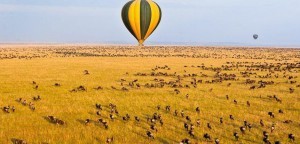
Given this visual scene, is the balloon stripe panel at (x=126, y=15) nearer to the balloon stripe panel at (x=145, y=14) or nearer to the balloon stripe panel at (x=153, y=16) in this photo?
the balloon stripe panel at (x=145, y=14)

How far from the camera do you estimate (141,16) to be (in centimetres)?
4616

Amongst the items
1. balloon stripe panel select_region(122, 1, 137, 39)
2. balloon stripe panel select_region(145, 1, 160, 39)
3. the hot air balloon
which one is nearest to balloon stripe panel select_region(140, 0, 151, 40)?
the hot air balloon

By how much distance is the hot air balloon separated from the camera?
4606 cm

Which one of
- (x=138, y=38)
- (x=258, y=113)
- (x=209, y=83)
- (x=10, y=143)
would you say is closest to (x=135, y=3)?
(x=138, y=38)

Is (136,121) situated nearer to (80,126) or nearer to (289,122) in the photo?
(80,126)

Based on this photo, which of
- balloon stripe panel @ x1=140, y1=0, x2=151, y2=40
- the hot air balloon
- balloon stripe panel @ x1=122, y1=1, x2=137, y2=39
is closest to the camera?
balloon stripe panel @ x1=140, y1=0, x2=151, y2=40

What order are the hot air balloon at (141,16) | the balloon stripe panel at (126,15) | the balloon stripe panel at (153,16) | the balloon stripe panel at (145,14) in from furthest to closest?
the balloon stripe panel at (126,15)
the balloon stripe panel at (153,16)
the hot air balloon at (141,16)
the balloon stripe panel at (145,14)

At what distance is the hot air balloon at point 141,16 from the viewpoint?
4606 centimetres

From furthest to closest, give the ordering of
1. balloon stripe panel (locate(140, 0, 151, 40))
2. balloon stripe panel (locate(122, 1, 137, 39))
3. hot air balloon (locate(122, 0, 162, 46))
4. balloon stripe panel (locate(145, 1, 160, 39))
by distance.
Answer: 1. balloon stripe panel (locate(122, 1, 137, 39))
2. balloon stripe panel (locate(145, 1, 160, 39))
3. hot air balloon (locate(122, 0, 162, 46))
4. balloon stripe panel (locate(140, 0, 151, 40))

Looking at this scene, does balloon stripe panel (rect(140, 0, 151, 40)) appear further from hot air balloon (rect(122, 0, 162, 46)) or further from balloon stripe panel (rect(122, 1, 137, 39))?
balloon stripe panel (rect(122, 1, 137, 39))

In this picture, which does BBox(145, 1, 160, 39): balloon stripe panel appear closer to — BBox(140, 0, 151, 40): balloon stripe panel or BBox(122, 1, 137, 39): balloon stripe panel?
BBox(140, 0, 151, 40): balloon stripe panel

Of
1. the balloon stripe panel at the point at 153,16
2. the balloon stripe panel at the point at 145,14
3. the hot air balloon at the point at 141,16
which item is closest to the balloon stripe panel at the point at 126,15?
the hot air balloon at the point at 141,16

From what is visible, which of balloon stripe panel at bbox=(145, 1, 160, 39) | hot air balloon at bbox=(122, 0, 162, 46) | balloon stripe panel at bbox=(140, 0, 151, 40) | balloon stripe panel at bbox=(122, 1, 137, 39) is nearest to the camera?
balloon stripe panel at bbox=(140, 0, 151, 40)

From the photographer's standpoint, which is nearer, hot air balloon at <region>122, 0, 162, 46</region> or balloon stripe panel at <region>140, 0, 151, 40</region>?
balloon stripe panel at <region>140, 0, 151, 40</region>
